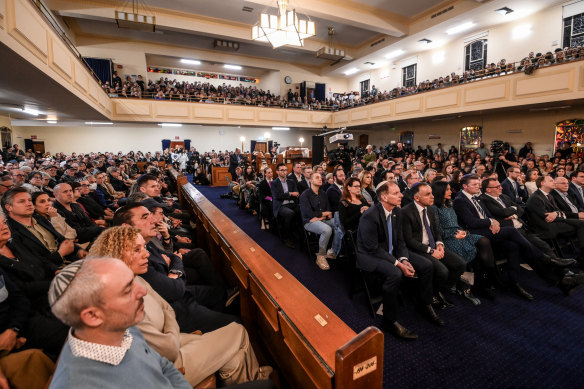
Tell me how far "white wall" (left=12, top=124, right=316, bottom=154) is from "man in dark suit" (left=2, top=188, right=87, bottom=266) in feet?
46.9

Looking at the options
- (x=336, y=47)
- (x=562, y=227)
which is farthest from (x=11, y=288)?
(x=336, y=47)

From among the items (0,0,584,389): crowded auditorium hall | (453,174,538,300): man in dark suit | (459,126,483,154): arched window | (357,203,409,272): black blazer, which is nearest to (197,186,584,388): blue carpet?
(0,0,584,389): crowded auditorium hall

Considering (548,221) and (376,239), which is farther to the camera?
(548,221)

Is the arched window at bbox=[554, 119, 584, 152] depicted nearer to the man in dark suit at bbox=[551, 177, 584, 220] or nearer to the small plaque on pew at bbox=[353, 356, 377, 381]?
the man in dark suit at bbox=[551, 177, 584, 220]

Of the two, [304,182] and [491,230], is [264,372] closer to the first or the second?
[491,230]

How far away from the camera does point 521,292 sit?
2.86m

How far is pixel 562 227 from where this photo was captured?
353cm

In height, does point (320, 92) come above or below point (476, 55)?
above

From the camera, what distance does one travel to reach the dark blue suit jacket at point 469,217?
308 centimetres

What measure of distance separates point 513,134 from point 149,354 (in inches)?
483

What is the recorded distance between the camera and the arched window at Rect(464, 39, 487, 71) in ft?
34.6

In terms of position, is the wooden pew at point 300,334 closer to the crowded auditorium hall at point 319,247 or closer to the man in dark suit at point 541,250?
the crowded auditorium hall at point 319,247

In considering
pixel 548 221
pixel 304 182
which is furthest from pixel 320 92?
pixel 548 221

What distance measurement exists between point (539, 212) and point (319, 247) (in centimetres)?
288
